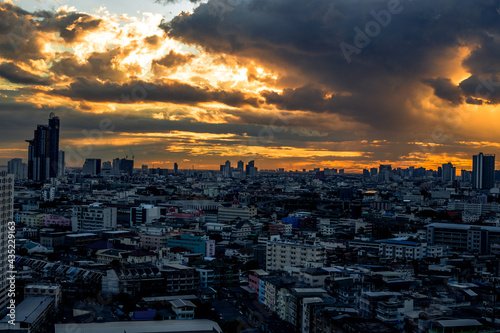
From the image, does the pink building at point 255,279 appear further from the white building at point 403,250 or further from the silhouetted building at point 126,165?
the silhouetted building at point 126,165

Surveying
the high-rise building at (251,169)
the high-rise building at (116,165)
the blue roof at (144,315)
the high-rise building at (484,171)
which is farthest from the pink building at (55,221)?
the high-rise building at (251,169)

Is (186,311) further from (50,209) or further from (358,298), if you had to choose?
(50,209)

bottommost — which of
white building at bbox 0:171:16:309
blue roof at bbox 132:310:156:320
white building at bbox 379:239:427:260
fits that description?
blue roof at bbox 132:310:156:320

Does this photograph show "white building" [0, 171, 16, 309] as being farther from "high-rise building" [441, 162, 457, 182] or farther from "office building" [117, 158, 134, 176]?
"high-rise building" [441, 162, 457, 182]

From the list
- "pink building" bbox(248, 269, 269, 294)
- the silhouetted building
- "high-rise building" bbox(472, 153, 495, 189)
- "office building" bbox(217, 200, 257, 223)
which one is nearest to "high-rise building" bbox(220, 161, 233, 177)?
the silhouetted building

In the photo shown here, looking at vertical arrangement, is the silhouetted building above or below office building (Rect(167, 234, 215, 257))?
above
